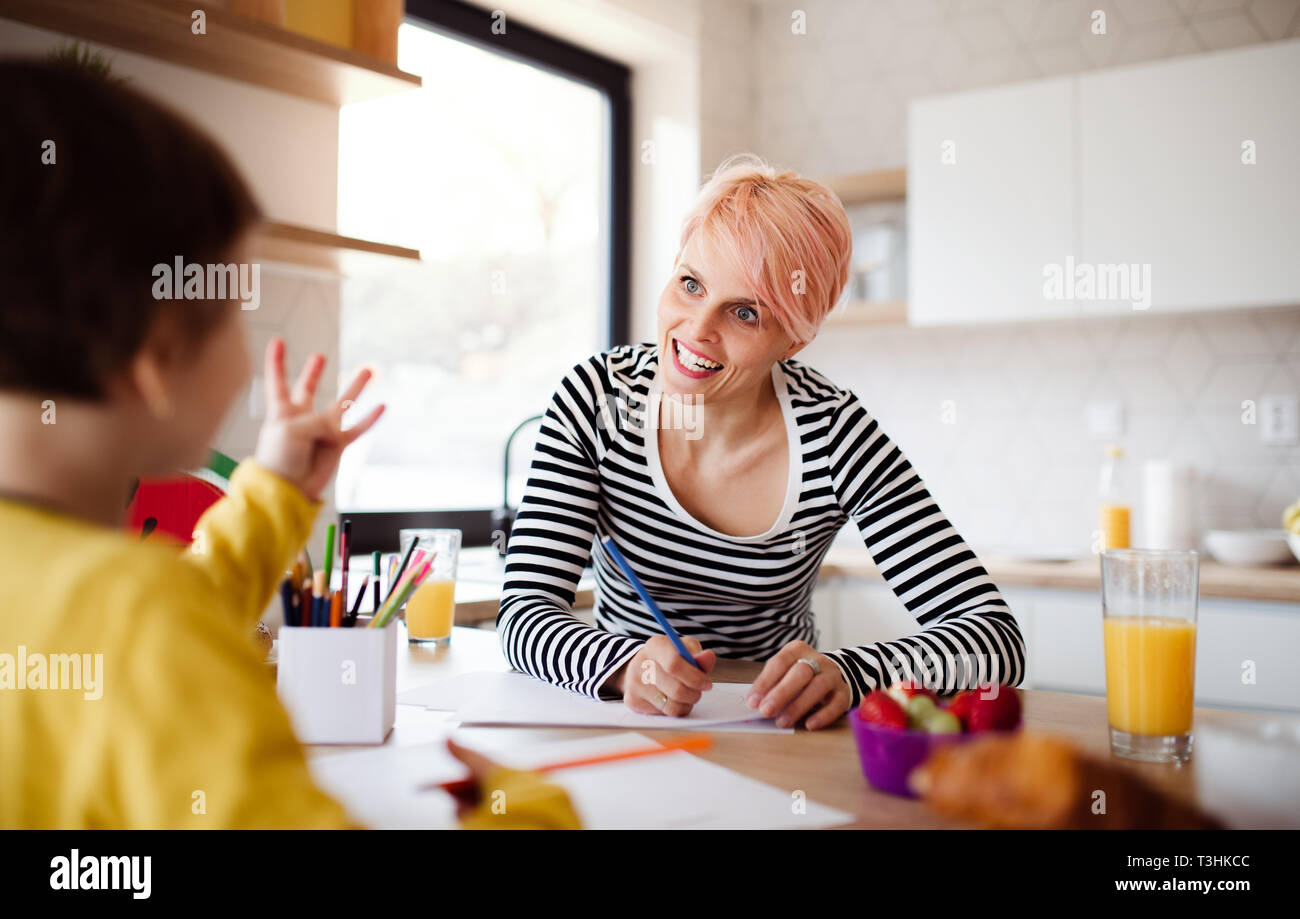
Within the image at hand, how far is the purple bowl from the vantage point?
799 millimetres

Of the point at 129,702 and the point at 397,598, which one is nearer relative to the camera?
the point at 129,702

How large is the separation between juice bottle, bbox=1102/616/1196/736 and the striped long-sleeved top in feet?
0.95

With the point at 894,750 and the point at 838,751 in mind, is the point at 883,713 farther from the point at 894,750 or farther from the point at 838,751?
the point at 838,751

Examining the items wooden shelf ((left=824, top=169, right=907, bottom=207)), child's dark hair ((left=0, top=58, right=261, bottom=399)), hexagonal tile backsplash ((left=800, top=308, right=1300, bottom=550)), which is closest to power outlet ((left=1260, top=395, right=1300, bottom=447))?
hexagonal tile backsplash ((left=800, top=308, right=1300, bottom=550))

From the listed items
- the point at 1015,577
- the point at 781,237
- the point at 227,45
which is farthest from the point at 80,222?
the point at 1015,577

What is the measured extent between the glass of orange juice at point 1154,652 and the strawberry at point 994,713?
0.32 ft

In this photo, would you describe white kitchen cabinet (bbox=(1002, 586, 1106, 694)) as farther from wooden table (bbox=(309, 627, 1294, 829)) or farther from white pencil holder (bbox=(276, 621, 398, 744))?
white pencil holder (bbox=(276, 621, 398, 744))

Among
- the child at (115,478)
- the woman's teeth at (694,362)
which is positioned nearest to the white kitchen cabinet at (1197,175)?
the woman's teeth at (694,362)

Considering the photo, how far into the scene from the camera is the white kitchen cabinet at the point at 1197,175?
2562mm

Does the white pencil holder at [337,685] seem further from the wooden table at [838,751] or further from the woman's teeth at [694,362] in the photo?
the woman's teeth at [694,362]

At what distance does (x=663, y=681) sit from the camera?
105 cm

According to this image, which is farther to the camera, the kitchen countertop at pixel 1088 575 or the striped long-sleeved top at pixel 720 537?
the kitchen countertop at pixel 1088 575

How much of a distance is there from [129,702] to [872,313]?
2974 mm
